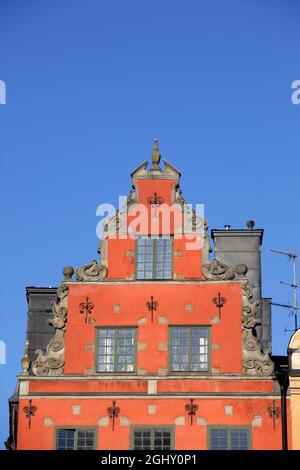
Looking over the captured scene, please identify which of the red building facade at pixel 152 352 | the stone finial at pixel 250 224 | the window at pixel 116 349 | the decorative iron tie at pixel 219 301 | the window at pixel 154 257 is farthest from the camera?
the stone finial at pixel 250 224

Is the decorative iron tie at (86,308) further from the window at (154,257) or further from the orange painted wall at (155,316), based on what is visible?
the window at (154,257)

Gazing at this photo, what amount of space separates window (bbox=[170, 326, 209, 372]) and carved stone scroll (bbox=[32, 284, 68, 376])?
110 inches

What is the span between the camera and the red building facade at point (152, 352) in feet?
111

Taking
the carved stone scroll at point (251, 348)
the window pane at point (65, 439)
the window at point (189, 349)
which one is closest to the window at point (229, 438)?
the carved stone scroll at point (251, 348)

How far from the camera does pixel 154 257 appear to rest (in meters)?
35.3

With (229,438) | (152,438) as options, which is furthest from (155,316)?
(229,438)

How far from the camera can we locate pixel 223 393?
3384 cm

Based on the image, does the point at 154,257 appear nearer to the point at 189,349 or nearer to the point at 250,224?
the point at 189,349

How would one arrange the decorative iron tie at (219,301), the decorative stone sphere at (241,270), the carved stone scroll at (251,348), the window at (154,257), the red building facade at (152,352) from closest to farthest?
the red building facade at (152,352) < the carved stone scroll at (251,348) < the decorative iron tie at (219,301) < the decorative stone sphere at (241,270) < the window at (154,257)

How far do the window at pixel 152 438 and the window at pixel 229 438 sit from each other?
104 centimetres

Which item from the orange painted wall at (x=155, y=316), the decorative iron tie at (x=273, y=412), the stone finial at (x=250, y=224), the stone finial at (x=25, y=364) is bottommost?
the decorative iron tie at (x=273, y=412)

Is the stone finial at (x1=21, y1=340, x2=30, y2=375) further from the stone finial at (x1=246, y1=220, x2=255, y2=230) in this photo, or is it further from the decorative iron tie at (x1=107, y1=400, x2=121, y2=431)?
the stone finial at (x1=246, y1=220, x2=255, y2=230)

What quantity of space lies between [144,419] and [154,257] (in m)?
4.26
